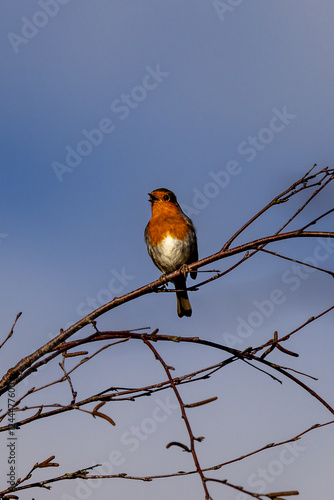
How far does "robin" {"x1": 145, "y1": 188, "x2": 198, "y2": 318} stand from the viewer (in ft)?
22.5

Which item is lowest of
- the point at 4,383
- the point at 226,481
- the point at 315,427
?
the point at 226,481

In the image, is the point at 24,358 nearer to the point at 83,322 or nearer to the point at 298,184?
the point at 83,322

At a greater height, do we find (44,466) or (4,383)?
(4,383)

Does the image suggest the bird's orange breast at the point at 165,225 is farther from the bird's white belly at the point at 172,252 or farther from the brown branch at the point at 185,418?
the brown branch at the point at 185,418

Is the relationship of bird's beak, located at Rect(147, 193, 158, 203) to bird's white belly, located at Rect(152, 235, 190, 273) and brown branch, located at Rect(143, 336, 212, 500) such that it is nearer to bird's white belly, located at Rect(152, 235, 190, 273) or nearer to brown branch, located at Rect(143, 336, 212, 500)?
bird's white belly, located at Rect(152, 235, 190, 273)

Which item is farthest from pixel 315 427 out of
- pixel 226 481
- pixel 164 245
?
pixel 164 245

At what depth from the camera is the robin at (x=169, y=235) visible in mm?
6855

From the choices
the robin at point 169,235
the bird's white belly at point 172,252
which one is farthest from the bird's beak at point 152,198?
the bird's white belly at point 172,252

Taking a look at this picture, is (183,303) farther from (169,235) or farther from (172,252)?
(169,235)

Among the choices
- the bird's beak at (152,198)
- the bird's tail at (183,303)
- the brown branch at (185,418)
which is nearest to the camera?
the brown branch at (185,418)

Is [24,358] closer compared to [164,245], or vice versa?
[24,358]

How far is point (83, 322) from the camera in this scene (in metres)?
3.12

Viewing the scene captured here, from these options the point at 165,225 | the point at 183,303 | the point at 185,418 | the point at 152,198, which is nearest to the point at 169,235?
the point at 165,225

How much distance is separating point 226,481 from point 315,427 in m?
0.59
